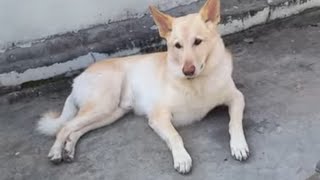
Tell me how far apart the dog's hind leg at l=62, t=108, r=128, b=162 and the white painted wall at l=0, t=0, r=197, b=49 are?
2.91 ft

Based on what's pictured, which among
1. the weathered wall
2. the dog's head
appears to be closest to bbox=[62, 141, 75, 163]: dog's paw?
the dog's head

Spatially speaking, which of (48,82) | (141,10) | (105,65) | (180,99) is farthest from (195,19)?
(48,82)

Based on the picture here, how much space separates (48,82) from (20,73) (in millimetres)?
214

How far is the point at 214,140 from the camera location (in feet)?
11.1

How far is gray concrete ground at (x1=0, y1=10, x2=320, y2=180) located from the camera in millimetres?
3102

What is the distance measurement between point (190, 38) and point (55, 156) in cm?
103

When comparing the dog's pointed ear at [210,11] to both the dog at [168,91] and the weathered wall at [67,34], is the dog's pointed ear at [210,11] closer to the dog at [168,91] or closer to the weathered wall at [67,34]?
the dog at [168,91]

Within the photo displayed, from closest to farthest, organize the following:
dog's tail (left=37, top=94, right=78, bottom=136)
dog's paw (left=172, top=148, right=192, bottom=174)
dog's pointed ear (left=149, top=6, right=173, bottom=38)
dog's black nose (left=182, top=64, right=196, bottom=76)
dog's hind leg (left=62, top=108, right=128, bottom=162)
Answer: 1. dog's paw (left=172, top=148, right=192, bottom=174)
2. dog's black nose (left=182, top=64, right=196, bottom=76)
3. dog's hind leg (left=62, top=108, right=128, bottom=162)
4. dog's pointed ear (left=149, top=6, right=173, bottom=38)
5. dog's tail (left=37, top=94, right=78, bottom=136)

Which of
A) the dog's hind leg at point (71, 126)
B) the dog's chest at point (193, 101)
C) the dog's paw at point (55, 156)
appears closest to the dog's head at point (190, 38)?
the dog's chest at point (193, 101)

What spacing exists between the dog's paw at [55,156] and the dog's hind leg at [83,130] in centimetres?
3

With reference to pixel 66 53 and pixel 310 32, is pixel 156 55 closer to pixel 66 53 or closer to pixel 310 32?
pixel 66 53

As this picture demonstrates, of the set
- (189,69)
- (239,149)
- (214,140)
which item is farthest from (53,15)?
(239,149)

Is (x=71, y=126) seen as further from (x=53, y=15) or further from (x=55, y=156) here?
(x=53, y=15)

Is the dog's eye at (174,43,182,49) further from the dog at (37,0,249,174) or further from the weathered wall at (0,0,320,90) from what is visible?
the weathered wall at (0,0,320,90)
